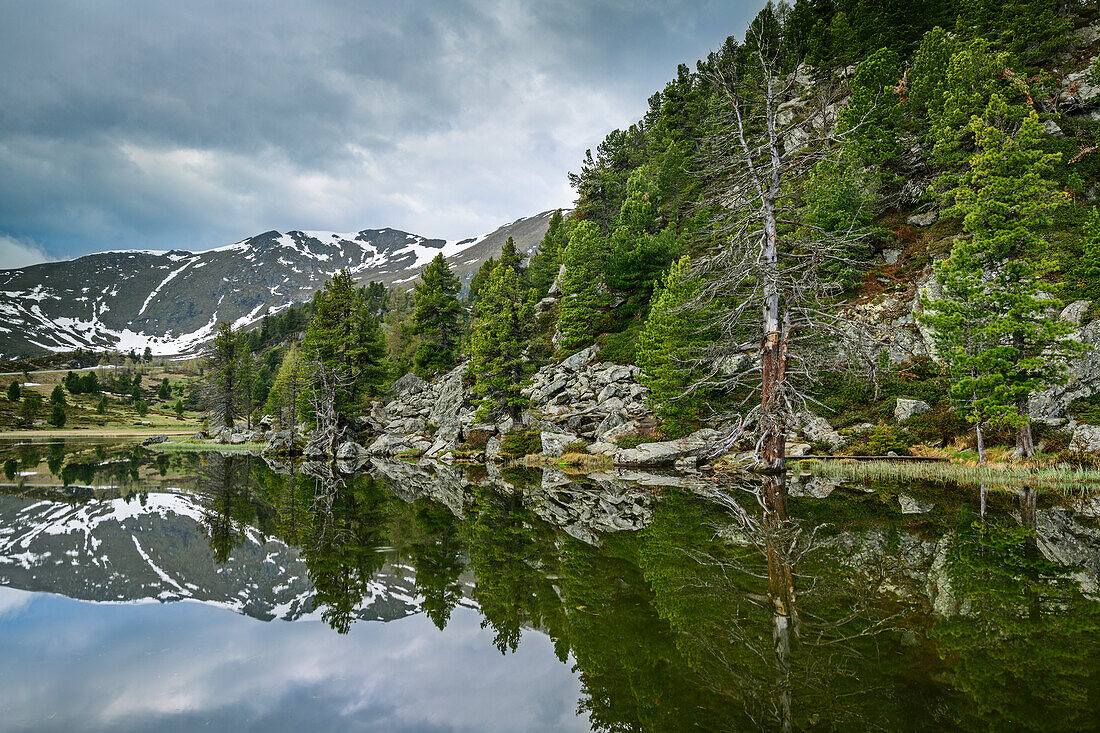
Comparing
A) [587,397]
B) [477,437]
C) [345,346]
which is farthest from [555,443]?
[345,346]

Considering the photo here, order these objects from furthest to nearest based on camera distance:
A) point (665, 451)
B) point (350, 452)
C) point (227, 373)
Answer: point (227, 373) < point (350, 452) < point (665, 451)

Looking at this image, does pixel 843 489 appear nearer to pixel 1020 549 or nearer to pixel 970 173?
pixel 1020 549

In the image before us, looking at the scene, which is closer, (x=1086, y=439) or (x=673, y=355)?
(x=1086, y=439)

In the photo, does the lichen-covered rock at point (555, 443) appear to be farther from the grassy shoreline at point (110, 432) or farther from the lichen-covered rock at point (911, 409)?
the grassy shoreline at point (110, 432)

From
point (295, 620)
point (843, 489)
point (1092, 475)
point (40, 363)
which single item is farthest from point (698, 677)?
point (40, 363)

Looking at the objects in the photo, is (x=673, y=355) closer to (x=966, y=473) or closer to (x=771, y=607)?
(x=966, y=473)

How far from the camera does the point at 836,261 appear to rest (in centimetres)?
3244

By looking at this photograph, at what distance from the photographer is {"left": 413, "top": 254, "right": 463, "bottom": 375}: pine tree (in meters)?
50.6

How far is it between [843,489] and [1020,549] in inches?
318

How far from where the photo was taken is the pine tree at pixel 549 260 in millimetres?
53406

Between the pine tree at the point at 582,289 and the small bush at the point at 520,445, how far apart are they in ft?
32.4

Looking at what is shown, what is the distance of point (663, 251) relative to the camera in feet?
134

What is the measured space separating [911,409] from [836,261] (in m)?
13.3

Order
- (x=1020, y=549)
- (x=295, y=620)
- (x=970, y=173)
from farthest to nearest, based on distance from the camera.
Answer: (x=970, y=173), (x=1020, y=549), (x=295, y=620)
